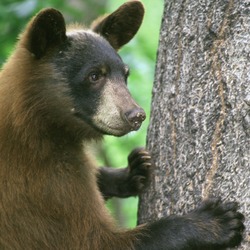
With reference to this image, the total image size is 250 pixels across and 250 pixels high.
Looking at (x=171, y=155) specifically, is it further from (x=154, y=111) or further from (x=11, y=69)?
(x=11, y=69)

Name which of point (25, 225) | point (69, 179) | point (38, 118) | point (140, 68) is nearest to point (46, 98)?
point (38, 118)

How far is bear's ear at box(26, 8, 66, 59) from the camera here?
4441 mm

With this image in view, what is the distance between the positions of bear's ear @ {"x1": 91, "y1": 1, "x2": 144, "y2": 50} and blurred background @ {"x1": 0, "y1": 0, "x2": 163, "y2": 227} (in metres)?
0.74

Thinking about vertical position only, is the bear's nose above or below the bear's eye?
below

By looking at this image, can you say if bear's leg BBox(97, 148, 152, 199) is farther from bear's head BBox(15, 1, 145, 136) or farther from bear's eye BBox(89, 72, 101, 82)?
bear's eye BBox(89, 72, 101, 82)

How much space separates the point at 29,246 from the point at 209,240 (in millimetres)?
1167

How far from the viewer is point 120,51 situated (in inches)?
301

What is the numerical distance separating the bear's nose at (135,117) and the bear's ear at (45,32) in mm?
739

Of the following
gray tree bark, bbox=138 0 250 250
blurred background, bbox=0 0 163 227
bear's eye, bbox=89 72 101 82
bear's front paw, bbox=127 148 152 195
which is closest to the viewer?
gray tree bark, bbox=138 0 250 250

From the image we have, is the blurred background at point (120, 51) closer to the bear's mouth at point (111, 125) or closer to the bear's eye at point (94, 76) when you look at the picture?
the bear's mouth at point (111, 125)

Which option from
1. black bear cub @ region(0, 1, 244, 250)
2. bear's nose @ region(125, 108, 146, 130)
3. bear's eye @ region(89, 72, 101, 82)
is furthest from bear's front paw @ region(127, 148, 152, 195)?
bear's eye @ region(89, 72, 101, 82)

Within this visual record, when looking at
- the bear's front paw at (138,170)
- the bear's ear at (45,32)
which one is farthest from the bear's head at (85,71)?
the bear's front paw at (138,170)

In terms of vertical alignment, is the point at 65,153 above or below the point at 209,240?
above

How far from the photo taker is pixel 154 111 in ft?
15.7
